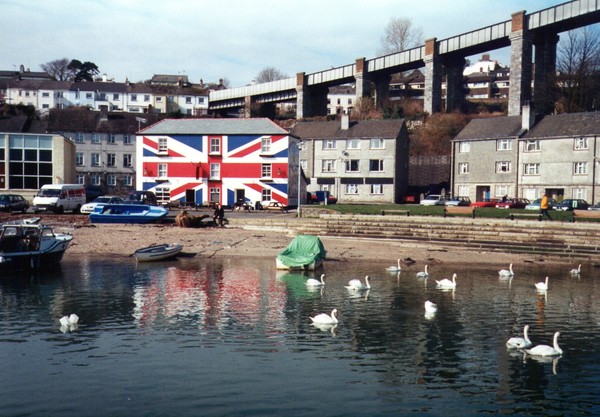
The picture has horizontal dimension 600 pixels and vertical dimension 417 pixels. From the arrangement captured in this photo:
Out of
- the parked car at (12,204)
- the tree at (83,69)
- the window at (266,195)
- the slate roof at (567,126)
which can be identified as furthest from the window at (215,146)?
the tree at (83,69)

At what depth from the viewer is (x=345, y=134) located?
81.7 meters

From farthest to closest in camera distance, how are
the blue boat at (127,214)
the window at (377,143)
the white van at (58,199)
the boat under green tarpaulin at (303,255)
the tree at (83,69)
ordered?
1. the tree at (83,69)
2. the window at (377,143)
3. the white van at (58,199)
4. the blue boat at (127,214)
5. the boat under green tarpaulin at (303,255)

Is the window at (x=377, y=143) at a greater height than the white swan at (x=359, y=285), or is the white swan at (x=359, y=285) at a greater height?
the window at (x=377, y=143)

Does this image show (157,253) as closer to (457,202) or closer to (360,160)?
(457,202)

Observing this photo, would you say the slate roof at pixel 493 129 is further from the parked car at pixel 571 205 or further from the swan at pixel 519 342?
the swan at pixel 519 342

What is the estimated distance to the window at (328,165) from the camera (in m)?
81.8

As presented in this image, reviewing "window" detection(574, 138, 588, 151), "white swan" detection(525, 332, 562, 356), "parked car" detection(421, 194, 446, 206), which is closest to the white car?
"parked car" detection(421, 194, 446, 206)

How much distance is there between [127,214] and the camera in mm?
51438

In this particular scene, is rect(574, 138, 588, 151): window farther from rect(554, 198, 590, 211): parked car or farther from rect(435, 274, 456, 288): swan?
rect(435, 274, 456, 288): swan

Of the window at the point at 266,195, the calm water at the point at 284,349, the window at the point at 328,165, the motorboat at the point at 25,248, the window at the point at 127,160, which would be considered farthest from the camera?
the window at the point at 127,160

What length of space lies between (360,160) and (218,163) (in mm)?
22577

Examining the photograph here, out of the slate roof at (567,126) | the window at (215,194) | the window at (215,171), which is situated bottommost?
the window at (215,194)

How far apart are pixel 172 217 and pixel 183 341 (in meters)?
32.7

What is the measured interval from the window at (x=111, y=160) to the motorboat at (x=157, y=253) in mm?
49401
